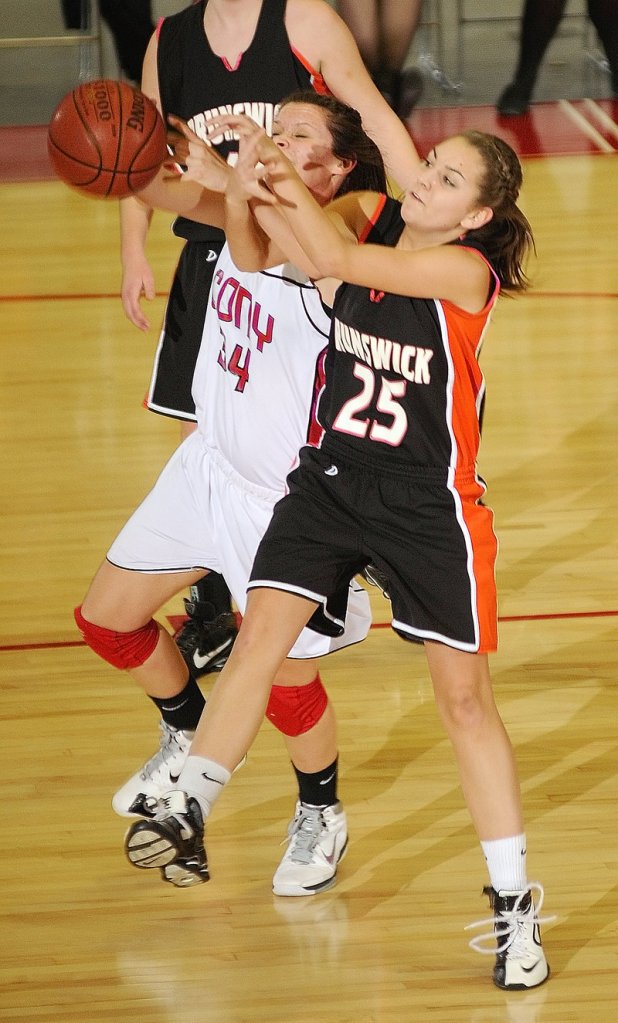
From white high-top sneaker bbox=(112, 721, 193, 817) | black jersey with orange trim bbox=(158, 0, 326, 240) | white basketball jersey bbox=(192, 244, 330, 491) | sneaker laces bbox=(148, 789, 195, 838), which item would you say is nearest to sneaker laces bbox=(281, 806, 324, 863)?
white high-top sneaker bbox=(112, 721, 193, 817)

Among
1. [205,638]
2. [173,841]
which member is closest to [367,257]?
[173,841]

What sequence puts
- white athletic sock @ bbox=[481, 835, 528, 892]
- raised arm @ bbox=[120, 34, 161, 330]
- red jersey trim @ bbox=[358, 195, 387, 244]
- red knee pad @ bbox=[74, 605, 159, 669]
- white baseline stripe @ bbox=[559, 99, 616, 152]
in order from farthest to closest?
white baseline stripe @ bbox=[559, 99, 616, 152], raised arm @ bbox=[120, 34, 161, 330], red knee pad @ bbox=[74, 605, 159, 669], red jersey trim @ bbox=[358, 195, 387, 244], white athletic sock @ bbox=[481, 835, 528, 892]

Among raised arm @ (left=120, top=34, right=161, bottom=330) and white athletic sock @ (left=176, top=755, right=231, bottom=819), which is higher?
raised arm @ (left=120, top=34, right=161, bottom=330)

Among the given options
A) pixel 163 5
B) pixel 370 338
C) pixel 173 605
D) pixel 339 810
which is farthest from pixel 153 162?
pixel 163 5

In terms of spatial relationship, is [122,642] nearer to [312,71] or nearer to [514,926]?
[514,926]

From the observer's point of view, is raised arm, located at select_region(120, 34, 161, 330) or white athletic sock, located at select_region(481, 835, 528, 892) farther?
raised arm, located at select_region(120, 34, 161, 330)

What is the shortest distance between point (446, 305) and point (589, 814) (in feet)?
4.17

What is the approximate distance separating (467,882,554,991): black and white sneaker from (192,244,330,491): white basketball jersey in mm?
955

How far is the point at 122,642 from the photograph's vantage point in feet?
10.7

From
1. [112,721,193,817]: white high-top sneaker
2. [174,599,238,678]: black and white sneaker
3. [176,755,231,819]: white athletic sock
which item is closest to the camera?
[176,755,231,819]: white athletic sock

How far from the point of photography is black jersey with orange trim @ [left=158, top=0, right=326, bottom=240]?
143 inches

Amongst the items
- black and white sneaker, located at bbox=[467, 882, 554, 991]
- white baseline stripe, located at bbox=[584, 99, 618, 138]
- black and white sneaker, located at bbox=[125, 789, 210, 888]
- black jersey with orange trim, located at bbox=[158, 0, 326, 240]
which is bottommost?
white baseline stripe, located at bbox=[584, 99, 618, 138]

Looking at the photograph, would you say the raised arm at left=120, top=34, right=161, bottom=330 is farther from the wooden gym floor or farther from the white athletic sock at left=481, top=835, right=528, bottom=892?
the white athletic sock at left=481, top=835, right=528, bottom=892

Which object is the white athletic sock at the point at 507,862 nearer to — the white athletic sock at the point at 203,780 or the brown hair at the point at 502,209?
the white athletic sock at the point at 203,780
